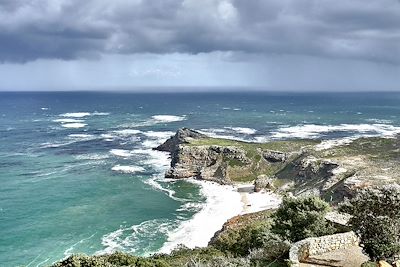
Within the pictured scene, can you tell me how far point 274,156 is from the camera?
9125cm

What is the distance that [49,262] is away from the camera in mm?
49906

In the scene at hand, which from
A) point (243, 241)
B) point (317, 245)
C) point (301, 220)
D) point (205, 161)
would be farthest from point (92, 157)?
point (317, 245)

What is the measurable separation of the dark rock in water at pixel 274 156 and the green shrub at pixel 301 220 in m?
59.0

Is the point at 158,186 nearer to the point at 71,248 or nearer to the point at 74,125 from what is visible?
the point at 71,248

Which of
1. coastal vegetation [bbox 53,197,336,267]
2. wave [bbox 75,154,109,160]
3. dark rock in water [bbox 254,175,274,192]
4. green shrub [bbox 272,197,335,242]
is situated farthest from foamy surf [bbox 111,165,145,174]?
green shrub [bbox 272,197,335,242]

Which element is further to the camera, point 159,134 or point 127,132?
point 127,132

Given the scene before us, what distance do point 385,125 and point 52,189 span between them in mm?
125788

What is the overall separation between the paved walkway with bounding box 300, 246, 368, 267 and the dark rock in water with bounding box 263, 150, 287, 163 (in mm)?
64604

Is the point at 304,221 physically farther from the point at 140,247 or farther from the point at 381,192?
the point at 140,247

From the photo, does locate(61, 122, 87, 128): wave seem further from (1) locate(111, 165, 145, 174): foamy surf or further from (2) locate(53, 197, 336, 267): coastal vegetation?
(2) locate(53, 197, 336, 267): coastal vegetation

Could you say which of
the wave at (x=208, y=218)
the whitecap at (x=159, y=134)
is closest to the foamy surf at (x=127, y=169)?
the wave at (x=208, y=218)

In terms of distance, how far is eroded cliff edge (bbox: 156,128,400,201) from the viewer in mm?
71062

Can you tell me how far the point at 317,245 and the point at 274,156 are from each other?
6654 cm

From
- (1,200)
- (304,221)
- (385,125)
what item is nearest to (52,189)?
(1,200)
